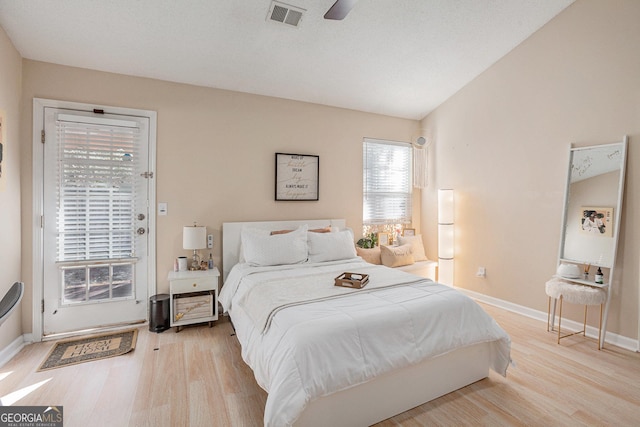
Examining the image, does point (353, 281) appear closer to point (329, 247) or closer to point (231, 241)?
point (329, 247)

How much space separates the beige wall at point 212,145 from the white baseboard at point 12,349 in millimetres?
111

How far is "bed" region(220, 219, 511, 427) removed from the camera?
5.45 feet

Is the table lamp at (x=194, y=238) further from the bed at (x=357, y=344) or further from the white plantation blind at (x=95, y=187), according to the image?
the bed at (x=357, y=344)

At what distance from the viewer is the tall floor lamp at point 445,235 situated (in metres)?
A: 4.38

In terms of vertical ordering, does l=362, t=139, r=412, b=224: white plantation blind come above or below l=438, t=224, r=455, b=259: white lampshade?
above

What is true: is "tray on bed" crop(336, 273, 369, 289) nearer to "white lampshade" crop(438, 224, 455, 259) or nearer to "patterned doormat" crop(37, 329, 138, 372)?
"patterned doormat" crop(37, 329, 138, 372)

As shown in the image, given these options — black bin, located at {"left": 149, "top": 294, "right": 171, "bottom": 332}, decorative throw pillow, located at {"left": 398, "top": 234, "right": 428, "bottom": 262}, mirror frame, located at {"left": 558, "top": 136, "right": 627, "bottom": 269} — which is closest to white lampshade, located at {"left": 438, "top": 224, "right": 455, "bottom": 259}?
decorative throw pillow, located at {"left": 398, "top": 234, "right": 428, "bottom": 262}

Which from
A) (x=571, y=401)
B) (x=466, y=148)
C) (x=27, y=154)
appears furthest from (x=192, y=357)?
(x=466, y=148)

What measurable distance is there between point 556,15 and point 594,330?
3.25 m

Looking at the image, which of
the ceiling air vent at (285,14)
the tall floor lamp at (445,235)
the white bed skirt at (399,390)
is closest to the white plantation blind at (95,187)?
the ceiling air vent at (285,14)

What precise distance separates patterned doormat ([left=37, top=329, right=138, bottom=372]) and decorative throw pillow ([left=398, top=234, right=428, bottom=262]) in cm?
345

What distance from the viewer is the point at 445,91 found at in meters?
4.32

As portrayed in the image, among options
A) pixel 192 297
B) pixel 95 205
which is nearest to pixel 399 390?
pixel 192 297

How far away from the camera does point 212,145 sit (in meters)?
3.61
